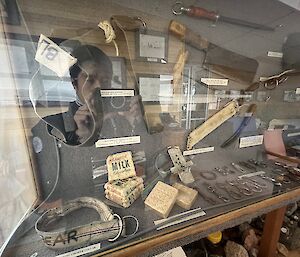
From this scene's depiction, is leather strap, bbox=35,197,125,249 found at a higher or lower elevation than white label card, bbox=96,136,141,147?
lower

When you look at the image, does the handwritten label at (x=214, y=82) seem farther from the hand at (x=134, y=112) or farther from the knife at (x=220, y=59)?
the hand at (x=134, y=112)

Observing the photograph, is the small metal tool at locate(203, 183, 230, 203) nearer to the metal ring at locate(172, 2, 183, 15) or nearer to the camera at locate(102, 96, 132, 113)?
the camera at locate(102, 96, 132, 113)

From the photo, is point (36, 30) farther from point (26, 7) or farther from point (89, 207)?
point (89, 207)

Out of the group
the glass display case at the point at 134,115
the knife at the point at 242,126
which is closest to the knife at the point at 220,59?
the glass display case at the point at 134,115

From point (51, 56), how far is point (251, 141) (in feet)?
2.78

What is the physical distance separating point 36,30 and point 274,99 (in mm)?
937

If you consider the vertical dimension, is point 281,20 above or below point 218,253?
above

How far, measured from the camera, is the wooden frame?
0.56 metres

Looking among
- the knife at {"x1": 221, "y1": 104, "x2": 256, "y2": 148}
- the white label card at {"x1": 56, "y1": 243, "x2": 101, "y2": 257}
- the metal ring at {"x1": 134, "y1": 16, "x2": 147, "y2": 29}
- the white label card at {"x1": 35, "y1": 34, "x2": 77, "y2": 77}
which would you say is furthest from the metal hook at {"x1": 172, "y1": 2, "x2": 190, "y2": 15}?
the white label card at {"x1": 56, "y1": 243, "x2": 101, "y2": 257}

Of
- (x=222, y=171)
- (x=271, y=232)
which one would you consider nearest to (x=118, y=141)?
(x=222, y=171)

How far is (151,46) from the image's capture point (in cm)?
58

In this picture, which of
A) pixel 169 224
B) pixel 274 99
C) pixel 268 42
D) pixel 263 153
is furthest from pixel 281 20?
pixel 169 224

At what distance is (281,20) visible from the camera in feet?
2.35

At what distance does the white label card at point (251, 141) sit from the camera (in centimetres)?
80
